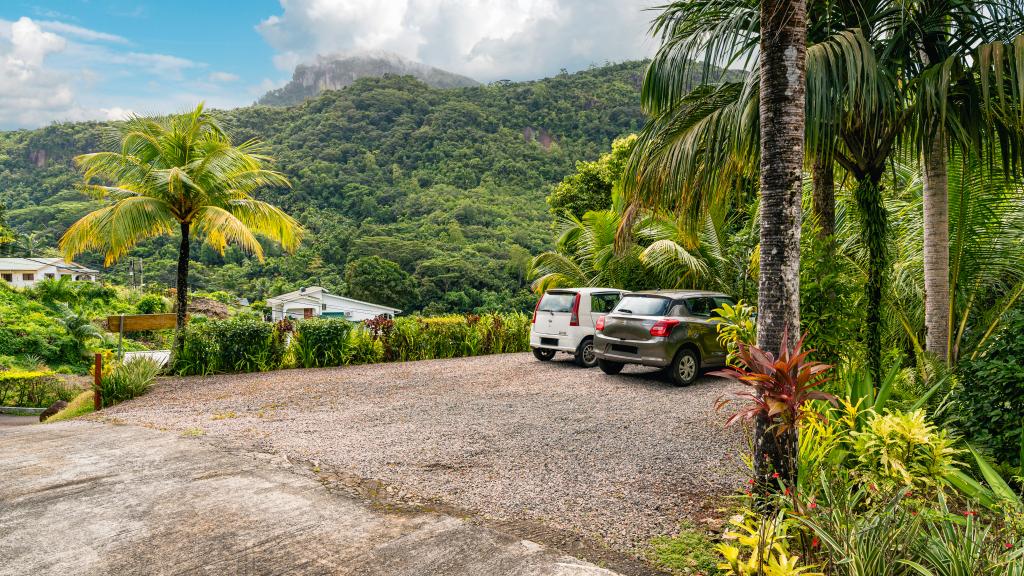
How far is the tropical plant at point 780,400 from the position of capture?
3.14m

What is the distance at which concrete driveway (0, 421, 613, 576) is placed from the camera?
342cm

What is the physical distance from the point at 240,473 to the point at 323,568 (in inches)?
85.4

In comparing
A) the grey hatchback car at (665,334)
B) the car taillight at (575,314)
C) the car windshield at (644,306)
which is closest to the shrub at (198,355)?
the car taillight at (575,314)

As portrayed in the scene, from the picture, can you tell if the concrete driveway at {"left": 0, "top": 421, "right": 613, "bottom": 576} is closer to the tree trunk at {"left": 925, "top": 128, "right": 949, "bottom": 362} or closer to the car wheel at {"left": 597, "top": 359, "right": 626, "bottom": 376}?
the tree trunk at {"left": 925, "top": 128, "right": 949, "bottom": 362}

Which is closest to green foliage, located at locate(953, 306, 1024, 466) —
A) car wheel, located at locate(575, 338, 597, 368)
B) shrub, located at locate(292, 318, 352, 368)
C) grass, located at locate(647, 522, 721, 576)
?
grass, located at locate(647, 522, 721, 576)

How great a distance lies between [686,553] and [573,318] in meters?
8.22

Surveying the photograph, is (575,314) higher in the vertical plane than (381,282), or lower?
lower

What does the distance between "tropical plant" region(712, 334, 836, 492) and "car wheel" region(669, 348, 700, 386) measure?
604 centimetres

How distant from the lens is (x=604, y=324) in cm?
1034

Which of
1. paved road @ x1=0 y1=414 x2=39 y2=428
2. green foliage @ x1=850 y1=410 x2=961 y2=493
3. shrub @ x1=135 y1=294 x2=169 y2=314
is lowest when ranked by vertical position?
paved road @ x1=0 y1=414 x2=39 y2=428

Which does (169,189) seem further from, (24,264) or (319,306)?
(24,264)

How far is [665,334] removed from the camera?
9469mm

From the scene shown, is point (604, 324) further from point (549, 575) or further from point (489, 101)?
point (489, 101)

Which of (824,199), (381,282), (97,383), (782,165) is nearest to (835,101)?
(824,199)
